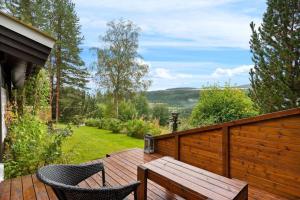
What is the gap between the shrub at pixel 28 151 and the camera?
5.05 m

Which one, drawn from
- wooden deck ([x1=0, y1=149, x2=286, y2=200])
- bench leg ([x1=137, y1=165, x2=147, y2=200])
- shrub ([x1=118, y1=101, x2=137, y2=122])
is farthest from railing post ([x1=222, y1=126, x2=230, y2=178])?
shrub ([x1=118, y1=101, x2=137, y2=122])

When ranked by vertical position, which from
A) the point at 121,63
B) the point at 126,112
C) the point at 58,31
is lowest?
the point at 126,112

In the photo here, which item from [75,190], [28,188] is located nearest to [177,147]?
[28,188]

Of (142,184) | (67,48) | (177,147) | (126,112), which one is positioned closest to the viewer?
(142,184)

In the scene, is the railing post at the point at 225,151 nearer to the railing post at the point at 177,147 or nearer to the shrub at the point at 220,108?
the railing post at the point at 177,147

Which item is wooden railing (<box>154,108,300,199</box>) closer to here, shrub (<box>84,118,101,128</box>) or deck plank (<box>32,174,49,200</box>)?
deck plank (<box>32,174,49,200</box>)

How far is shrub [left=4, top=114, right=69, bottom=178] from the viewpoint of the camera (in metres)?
5.05

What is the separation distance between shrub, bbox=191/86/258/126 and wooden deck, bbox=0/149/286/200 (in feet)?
14.8

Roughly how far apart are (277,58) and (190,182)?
9502mm

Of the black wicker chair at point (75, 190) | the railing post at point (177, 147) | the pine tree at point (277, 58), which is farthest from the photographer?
the pine tree at point (277, 58)

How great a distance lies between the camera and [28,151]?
17.0 ft

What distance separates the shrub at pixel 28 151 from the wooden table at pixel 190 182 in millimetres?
2468

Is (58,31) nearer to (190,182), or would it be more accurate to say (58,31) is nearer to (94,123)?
(94,123)

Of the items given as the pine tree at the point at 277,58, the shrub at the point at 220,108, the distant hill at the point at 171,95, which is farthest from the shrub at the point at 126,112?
the pine tree at the point at 277,58
